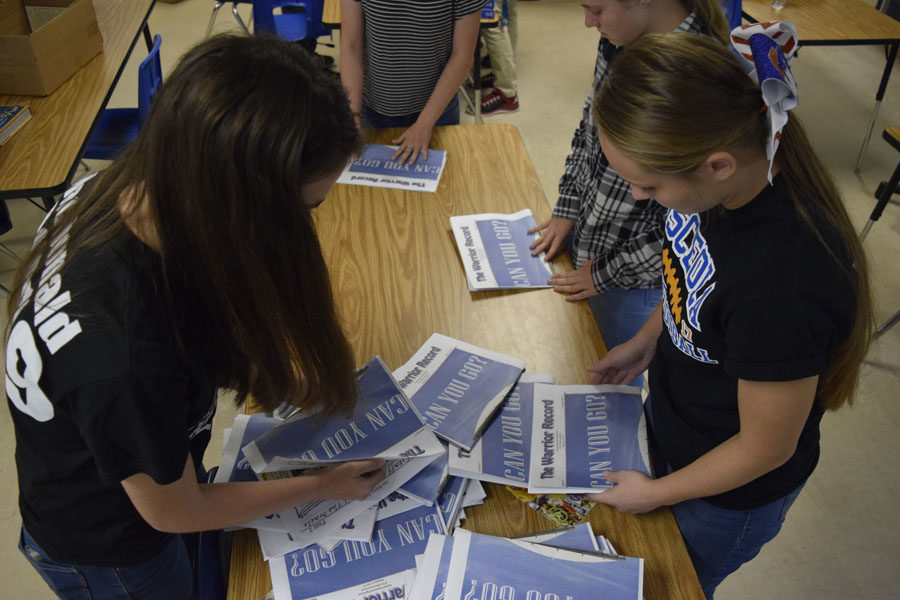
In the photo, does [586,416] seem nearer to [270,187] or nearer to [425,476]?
[425,476]

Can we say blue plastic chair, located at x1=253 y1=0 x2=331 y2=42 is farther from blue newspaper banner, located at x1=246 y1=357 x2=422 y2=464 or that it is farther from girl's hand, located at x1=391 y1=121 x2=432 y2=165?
blue newspaper banner, located at x1=246 y1=357 x2=422 y2=464

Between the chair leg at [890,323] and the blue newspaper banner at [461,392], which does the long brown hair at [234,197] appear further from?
the chair leg at [890,323]

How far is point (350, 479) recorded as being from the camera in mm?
1007

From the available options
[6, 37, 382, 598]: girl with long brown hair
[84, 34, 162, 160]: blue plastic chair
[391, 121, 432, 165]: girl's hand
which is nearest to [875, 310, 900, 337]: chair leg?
[391, 121, 432, 165]: girl's hand

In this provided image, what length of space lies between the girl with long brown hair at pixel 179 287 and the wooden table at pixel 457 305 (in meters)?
0.28

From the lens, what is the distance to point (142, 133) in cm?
74

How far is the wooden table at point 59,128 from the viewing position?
1946 mm

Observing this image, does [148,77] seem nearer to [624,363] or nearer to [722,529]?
[624,363]

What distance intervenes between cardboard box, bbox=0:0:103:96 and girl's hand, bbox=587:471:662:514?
2292mm

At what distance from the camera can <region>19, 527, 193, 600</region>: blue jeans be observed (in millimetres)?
978

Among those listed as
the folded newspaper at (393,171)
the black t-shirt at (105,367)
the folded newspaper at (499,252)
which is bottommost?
the folded newspaper at (499,252)

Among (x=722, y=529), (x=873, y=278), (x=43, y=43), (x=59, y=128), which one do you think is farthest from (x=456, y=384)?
(x=43, y=43)

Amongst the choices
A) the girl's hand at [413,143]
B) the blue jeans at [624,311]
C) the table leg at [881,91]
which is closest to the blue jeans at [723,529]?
the blue jeans at [624,311]

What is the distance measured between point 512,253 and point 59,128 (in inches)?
64.5
